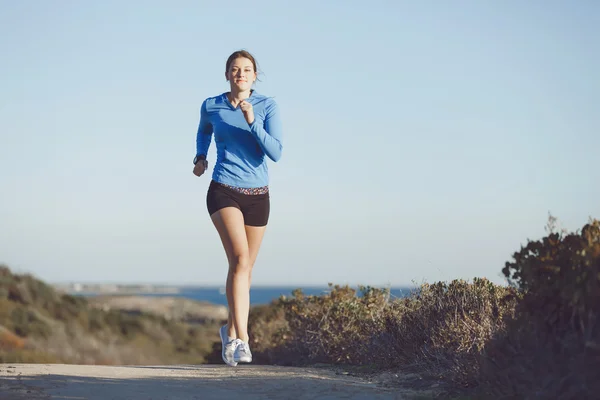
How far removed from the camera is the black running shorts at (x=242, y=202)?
24.5 feet

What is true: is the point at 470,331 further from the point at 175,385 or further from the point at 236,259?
the point at 175,385

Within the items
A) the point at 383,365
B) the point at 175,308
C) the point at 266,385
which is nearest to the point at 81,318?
the point at 383,365

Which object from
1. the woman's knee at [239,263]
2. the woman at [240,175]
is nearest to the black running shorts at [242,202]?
the woman at [240,175]

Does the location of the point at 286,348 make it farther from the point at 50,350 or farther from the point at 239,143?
the point at 50,350

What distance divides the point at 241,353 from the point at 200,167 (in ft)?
6.44

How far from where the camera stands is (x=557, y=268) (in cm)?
530

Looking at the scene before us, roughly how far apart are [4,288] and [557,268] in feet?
75.4

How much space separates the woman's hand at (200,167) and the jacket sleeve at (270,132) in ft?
2.54

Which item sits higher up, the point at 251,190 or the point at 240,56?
the point at 240,56

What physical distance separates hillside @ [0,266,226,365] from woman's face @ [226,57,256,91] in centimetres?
1088

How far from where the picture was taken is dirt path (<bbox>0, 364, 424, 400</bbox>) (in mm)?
6016

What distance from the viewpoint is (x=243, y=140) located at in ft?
25.0

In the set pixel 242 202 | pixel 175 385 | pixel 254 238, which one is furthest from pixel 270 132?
pixel 175 385

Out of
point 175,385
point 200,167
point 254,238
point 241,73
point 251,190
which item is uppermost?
point 241,73
